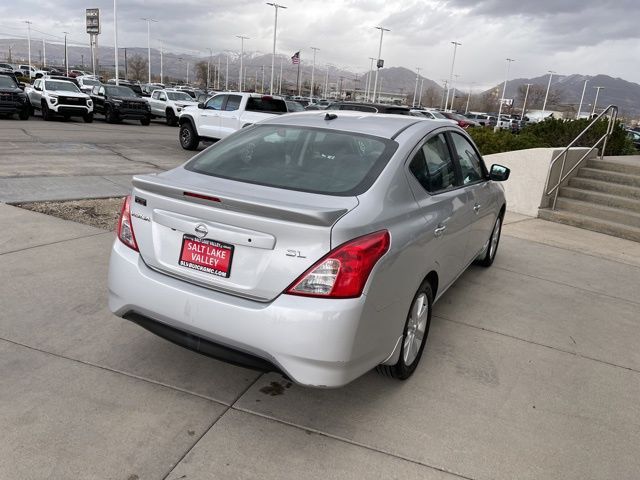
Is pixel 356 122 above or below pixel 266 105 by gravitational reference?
above

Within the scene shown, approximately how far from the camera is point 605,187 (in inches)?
386

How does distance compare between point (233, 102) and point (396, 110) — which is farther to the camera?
point (233, 102)

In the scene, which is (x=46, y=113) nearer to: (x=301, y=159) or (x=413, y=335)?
(x=301, y=159)

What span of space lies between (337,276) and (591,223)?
25.6 ft

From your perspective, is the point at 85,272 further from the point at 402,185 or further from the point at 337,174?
the point at 402,185

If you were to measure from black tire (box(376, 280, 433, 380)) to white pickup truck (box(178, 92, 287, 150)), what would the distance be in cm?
1231

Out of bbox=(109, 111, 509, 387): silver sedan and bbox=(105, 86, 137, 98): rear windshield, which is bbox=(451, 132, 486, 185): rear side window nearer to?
bbox=(109, 111, 509, 387): silver sedan

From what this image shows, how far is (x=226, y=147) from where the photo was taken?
12.8 feet

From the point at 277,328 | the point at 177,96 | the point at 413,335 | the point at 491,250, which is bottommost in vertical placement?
the point at 491,250

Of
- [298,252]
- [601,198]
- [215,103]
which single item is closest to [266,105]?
[215,103]

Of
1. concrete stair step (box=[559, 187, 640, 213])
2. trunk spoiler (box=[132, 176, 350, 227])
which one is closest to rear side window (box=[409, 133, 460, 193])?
trunk spoiler (box=[132, 176, 350, 227])

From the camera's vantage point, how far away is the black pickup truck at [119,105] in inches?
941

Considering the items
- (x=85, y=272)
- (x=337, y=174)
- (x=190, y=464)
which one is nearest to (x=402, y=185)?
(x=337, y=174)

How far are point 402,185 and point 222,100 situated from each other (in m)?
13.6
